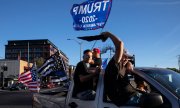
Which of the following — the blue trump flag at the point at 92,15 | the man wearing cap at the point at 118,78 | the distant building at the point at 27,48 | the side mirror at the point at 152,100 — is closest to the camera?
the side mirror at the point at 152,100

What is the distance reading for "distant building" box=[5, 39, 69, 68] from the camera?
181 metres

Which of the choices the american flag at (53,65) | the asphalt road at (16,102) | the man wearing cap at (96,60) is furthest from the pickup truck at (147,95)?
the asphalt road at (16,102)

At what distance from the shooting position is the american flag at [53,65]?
11.2m

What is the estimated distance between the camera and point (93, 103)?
17.6ft

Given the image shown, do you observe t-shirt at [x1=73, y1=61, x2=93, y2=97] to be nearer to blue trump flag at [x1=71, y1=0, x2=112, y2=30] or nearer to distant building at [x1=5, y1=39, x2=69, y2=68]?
blue trump flag at [x1=71, y1=0, x2=112, y2=30]

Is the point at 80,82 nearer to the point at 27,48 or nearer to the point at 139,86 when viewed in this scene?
the point at 139,86

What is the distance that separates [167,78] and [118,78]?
2.12 feet

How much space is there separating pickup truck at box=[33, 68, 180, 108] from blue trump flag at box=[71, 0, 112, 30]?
777 centimetres

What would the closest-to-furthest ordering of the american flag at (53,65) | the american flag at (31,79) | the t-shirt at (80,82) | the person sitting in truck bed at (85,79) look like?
the person sitting in truck bed at (85,79), the t-shirt at (80,82), the american flag at (53,65), the american flag at (31,79)

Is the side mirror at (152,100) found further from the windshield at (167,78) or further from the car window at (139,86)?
the windshield at (167,78)

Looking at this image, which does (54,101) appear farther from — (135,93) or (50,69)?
(50,69)

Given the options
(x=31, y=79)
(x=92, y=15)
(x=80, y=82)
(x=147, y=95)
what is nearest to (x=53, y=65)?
(x=31, y=79)

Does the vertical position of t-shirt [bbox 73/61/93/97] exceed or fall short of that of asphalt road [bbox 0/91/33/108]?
it exceeds it

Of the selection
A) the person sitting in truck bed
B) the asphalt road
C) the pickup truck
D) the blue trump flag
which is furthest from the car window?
the asphalt road
